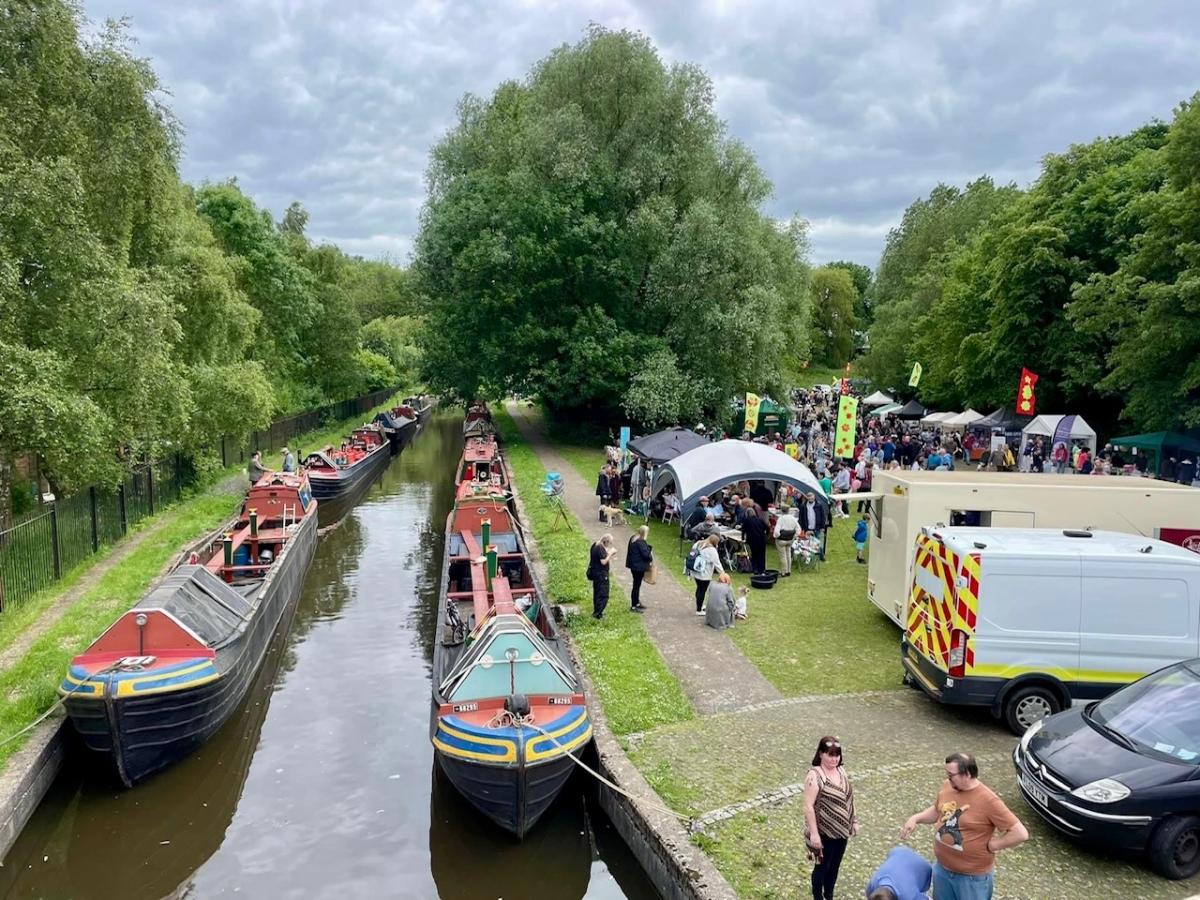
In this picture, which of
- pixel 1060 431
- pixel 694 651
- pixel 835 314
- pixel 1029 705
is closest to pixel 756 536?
pixel 694 651

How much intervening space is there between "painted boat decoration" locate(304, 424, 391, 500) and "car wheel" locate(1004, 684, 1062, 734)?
21441 mm

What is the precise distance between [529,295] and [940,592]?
27.1 meters

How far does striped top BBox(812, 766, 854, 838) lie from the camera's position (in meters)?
5.89

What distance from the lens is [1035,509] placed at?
12289mm

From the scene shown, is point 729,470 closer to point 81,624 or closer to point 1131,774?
point 1131,774

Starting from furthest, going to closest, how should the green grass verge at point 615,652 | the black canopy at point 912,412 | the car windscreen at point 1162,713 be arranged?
the black canopy at point 912,412 → the green grass verge at point 615,652 → the car windscreen at point 1162,713

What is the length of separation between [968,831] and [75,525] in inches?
665

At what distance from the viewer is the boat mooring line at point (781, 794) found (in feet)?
24.7

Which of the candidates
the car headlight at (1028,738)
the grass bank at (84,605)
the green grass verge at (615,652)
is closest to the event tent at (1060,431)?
the green grass verge at (615,652)

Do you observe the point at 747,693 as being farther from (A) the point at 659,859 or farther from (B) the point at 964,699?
(A) the point at 659,859

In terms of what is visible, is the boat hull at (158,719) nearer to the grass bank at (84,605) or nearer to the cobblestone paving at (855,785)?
the grass bank at (84,605)

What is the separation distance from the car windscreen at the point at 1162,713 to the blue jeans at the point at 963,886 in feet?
8.28

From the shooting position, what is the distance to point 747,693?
10484 millimetres

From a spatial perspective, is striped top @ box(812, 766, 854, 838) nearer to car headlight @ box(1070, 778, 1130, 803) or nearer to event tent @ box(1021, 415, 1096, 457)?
car headlight @ box(1070, 778, 1130, 803)
